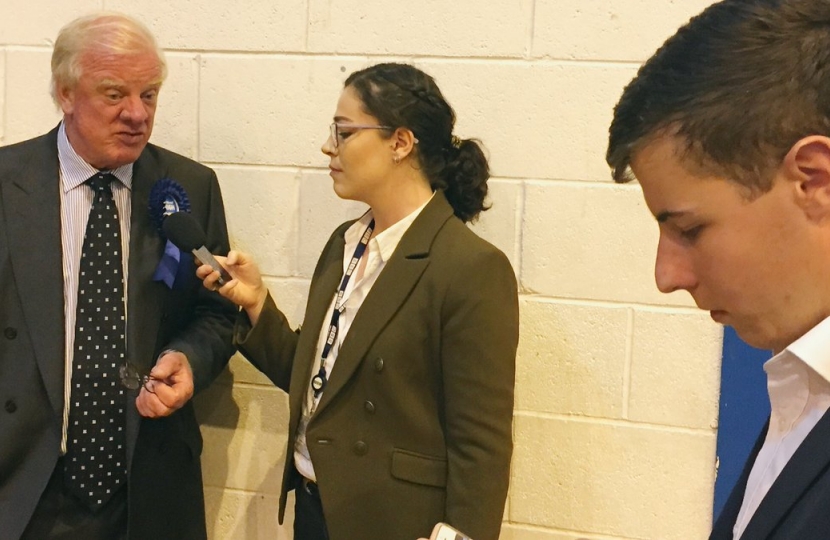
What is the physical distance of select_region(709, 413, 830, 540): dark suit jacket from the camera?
623mm

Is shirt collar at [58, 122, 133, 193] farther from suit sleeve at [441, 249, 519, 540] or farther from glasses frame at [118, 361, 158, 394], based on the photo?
suit sleeve at [441, 249, 519, 540]

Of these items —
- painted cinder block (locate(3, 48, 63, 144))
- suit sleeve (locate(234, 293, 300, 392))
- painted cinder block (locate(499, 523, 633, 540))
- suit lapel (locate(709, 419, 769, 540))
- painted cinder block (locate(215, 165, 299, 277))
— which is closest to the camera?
suit lapel (locate(709, 419, 769, 540))

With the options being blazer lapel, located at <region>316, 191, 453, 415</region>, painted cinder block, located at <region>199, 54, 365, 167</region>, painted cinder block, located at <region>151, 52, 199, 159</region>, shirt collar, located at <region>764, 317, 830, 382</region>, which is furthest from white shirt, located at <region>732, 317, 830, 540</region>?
painted cinder block, located at <region>151, 52, 199, 159</region>

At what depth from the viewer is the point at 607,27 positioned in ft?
5.71

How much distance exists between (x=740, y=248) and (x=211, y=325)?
1.39 metres

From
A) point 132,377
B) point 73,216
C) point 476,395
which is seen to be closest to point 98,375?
point 132,377

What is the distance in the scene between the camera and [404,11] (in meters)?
1.85

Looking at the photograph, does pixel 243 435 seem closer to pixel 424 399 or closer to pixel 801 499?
pixel 424 399

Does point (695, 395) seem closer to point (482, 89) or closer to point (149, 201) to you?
point (482, 89)

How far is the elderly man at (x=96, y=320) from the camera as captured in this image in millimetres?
1675

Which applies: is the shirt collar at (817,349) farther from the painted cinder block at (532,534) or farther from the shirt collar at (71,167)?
the shirt collar at (71,167)

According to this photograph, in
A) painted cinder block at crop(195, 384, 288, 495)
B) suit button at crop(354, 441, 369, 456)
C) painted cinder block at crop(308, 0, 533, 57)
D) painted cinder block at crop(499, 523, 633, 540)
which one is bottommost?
painted cinder block at crop(499, 523, 633, 540)

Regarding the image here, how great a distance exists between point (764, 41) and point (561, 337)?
1203mm

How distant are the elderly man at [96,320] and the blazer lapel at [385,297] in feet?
1.21
